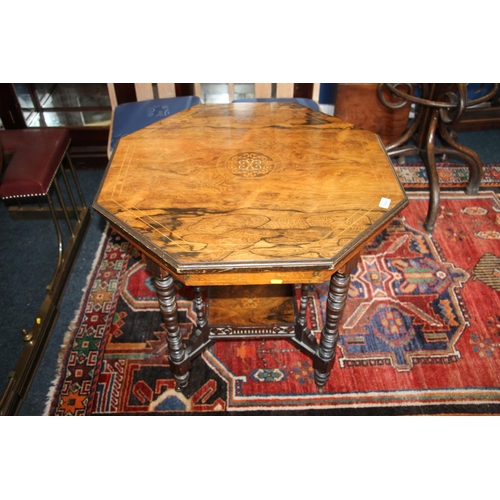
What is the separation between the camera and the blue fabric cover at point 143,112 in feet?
9.75

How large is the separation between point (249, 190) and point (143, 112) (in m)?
1.53

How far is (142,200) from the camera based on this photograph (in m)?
1.83

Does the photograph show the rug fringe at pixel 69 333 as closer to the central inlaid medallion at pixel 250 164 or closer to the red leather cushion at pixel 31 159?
the red leather cushion at pixel 31 159

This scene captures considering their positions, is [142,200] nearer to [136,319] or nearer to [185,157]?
[185,157]

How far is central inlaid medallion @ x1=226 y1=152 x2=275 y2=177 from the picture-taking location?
1.99m

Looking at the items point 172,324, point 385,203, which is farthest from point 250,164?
point 172,324

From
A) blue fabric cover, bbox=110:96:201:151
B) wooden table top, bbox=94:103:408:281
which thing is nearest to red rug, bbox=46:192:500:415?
blue fabric cover, bbox=110:96:201:151

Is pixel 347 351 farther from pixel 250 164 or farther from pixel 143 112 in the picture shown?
pixel 143 112

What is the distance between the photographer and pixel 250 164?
6.67 feet

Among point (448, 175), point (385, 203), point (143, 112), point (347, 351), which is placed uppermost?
point (385, 203)

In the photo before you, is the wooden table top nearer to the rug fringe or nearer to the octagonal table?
the octagonal table

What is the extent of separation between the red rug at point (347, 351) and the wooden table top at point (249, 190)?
93 cm

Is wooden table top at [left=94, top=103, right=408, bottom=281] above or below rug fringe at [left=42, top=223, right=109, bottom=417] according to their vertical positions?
above

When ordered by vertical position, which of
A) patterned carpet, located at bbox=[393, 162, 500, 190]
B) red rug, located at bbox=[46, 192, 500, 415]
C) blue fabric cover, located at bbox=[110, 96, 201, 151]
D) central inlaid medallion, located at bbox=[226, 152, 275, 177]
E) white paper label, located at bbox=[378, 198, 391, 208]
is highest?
central inlaid medallion, located at bbox=[226, 152, 275, 177]
